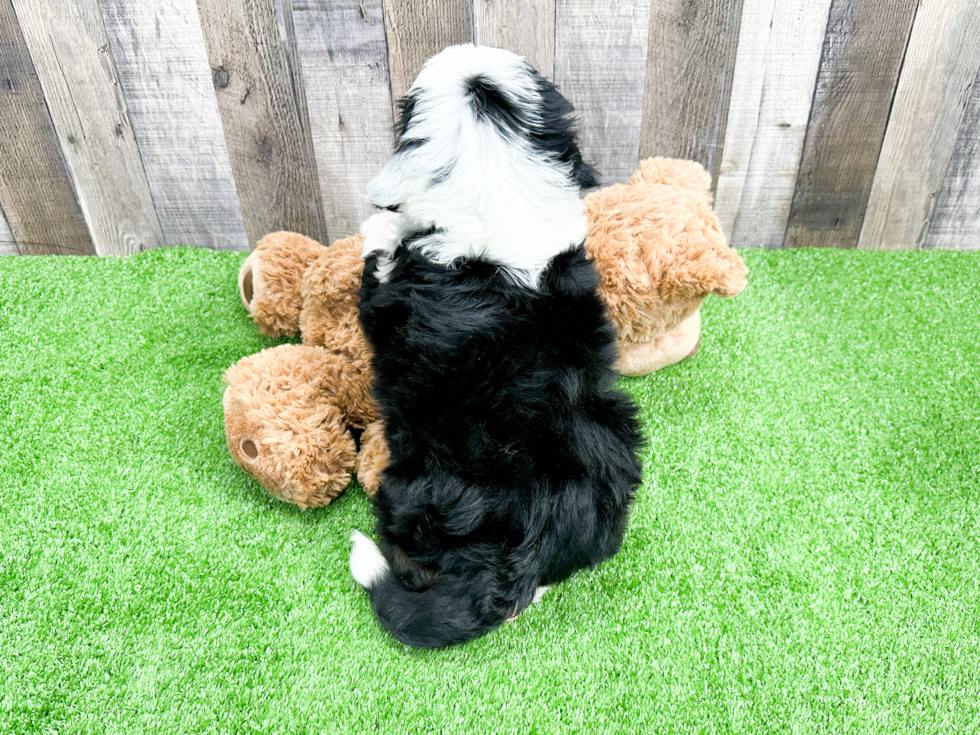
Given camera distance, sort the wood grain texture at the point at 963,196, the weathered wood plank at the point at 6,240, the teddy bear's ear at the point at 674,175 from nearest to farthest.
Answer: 1. the teddy bear's ear at the point at 674,175
2. the wood grain texture at the point at 963,196
3. the weathered wood plank at the point at 6,240

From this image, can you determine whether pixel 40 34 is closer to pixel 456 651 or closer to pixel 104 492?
pixel 104 492

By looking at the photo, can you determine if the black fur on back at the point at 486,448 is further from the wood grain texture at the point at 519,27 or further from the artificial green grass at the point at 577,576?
the wood grain texture at the point at 519,27

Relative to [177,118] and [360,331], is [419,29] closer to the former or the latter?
[177,118]

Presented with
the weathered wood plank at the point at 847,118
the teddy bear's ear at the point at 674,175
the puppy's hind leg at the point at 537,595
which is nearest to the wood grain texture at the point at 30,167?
the teddy bear's ear at the point at 674,175

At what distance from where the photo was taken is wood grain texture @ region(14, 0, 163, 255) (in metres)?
1.87

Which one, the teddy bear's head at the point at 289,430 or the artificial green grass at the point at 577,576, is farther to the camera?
the teddy bear's head at the point at 289,430

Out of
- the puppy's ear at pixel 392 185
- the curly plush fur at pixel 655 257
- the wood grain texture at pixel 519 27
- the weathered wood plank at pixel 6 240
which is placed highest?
the wood grain texture at pixel 519 27

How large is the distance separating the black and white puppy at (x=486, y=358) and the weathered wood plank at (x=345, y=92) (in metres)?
0.76

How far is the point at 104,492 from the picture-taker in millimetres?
1473

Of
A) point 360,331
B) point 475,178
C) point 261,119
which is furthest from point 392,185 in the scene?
point 261,119

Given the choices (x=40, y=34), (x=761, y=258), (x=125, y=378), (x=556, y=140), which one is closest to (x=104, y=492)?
(x=125, y=378)

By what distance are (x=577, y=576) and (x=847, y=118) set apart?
65.3 inches

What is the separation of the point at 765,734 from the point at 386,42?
190cm

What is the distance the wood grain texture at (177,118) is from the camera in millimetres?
1873
